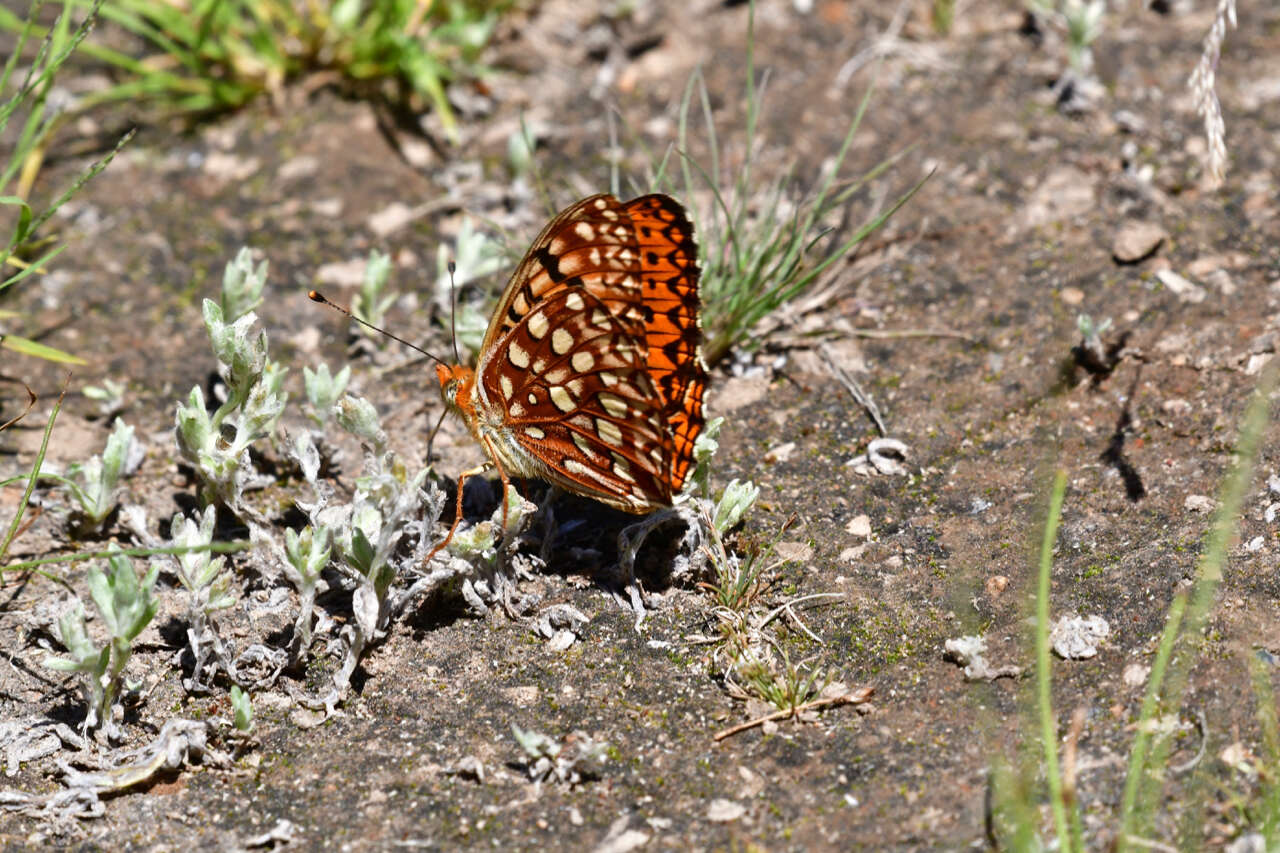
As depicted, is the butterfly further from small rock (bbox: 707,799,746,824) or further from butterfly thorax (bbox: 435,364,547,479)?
small rock (bbox: 707,799,746,824)

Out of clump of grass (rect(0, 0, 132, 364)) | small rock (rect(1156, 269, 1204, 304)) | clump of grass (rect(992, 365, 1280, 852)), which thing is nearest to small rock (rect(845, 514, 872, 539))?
clump of grass (rect(992, 365, 1280, 852))

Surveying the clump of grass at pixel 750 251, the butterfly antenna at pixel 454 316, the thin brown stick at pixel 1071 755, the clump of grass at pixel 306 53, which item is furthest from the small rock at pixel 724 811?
the clump of grass at pixel 306 53

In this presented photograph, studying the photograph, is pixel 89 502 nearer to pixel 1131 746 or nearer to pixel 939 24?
pixel 1131 746

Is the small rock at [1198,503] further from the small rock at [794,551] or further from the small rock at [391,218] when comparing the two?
the small rock at [391,218]

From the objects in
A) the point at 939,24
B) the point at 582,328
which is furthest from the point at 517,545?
the point at 939,24

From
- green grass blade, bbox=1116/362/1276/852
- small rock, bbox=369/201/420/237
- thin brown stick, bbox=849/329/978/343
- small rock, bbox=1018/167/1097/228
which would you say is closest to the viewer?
green grass blade, bbox=1116/362/1276/852
